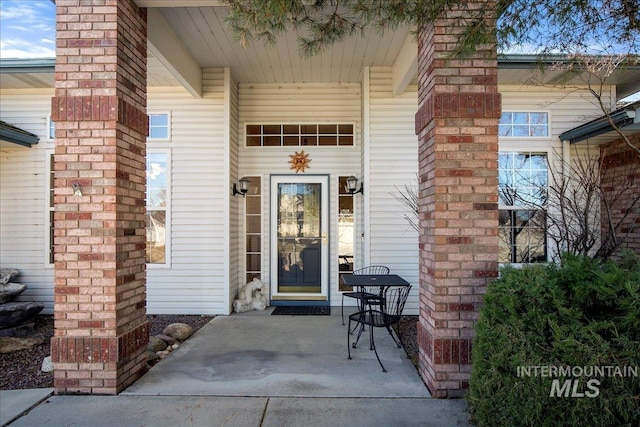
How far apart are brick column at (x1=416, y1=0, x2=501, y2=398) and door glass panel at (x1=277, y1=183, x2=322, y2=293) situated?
11.3ft

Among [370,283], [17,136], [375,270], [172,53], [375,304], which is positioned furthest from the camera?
[375,270]

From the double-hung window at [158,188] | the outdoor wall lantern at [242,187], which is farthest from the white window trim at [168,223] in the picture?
the outdoor wall lantern at [242,187]

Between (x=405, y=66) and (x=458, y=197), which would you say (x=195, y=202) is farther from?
(x=458, y=197)

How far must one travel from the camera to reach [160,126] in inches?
242

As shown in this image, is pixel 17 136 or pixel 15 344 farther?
pixel 17 136

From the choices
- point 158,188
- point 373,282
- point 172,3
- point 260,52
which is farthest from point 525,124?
point 158,188

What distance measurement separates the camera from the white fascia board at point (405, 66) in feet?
15.6

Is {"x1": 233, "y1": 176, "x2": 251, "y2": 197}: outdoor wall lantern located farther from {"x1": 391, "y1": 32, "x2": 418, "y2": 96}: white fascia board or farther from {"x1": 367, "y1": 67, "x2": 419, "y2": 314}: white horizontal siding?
{"x1": 391, "y1": 32, "x2": 418, "y2": 96}: white fascia board

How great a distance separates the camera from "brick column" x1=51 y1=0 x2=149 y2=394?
122 inches

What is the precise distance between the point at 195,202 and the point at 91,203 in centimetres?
293

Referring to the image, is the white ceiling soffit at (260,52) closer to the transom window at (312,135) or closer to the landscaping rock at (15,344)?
the transom window at (312,135)

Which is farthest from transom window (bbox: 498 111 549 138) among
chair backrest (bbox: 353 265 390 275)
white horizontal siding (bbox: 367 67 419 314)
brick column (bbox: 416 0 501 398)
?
brick column (bbox: 416 0 501 398)

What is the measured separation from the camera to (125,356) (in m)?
3.20

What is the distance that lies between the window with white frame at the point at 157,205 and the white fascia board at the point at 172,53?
1255 mm
